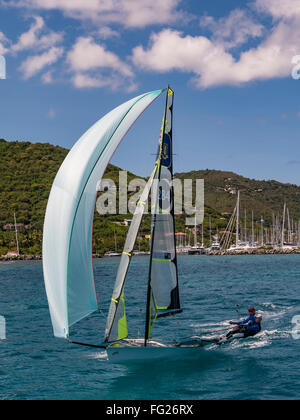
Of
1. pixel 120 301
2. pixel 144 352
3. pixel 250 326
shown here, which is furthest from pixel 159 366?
pixel 250 326

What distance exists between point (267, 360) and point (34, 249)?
8712 cm

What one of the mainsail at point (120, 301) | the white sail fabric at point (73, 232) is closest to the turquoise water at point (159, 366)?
the mainsail at point (120, 301)

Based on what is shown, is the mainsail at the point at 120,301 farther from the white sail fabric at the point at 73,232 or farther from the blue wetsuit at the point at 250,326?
the blue wetsuit at the point at 250,326

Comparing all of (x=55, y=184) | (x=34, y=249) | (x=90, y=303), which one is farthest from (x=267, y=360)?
(x=34, y=249)

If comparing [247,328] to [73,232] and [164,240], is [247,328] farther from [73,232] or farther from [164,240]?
[73,232]

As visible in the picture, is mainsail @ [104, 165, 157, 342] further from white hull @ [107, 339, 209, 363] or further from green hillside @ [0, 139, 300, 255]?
green hillside @ [0, 139, 300, 255]

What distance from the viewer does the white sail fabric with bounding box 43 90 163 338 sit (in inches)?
427

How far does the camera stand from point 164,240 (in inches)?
538

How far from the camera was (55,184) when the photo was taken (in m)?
11.1

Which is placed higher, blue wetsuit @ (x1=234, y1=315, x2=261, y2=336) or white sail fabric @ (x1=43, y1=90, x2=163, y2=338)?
white sail fabric @ (x1=43, y1=90, x2=163, y2=338)

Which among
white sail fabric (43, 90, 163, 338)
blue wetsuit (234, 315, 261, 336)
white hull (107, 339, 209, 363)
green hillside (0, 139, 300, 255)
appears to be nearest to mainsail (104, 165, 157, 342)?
white hull (107, 339, 209, 363)

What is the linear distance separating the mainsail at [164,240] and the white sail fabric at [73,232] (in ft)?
7.25

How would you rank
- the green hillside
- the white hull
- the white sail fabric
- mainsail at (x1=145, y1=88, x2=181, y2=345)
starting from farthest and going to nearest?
1. the green hillside
2. mainsail at (x1=145, y1=88, x2=181, y2=345)
3. the white hull
4. the white sail fabric
